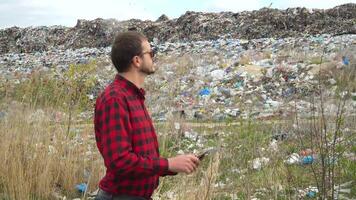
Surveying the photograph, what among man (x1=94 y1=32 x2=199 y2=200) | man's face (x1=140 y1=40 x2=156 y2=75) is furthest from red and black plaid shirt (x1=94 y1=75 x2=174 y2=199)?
man's face (x1=140 y1=40 x2=156 y2=75)

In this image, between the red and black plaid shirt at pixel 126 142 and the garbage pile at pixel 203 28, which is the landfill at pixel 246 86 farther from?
the red and black plaid shirt at pixel 126 142

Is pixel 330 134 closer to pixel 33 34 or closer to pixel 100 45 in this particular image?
pixel 100 45

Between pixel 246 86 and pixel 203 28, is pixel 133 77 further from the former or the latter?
pixel 203 28

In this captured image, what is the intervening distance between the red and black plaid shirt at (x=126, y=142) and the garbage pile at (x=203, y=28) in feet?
63.3

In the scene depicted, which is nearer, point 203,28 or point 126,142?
point 126,142

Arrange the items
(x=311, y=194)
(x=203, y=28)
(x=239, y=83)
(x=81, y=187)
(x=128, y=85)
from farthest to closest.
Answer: (x=203, y=28), (x=239, y=83), (x=81, y=187), (x=311, y=194), (x=128, y=85)

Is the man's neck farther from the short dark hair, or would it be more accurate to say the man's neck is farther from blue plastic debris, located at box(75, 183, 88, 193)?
blue plastic debris, located at box(75, 183, 88, 193)

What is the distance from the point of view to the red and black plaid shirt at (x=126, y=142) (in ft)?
8.45

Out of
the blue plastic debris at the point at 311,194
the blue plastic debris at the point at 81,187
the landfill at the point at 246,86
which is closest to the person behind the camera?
the blue plastic debris at the point at 311,194

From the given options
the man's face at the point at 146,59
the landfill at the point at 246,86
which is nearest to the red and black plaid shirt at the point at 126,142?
the man's face at the point at 146,59

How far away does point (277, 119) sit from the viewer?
6.96 meters

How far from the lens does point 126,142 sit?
2.59 metres

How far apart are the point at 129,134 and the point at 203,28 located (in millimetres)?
24489

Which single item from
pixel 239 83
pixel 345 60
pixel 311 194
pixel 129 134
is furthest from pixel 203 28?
pixel 129 134
